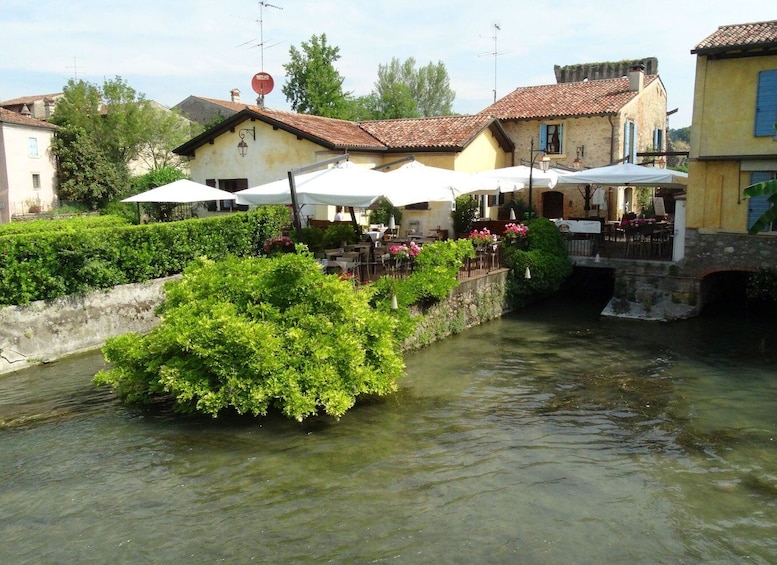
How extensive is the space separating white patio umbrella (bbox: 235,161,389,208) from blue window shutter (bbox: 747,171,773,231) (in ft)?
31.3

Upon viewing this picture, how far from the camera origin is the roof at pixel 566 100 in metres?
27.5

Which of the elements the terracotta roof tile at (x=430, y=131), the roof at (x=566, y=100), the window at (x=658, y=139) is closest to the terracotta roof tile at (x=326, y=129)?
the terracotta roof tile at (x=430, y=131)

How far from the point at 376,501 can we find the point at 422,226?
16.7 metres

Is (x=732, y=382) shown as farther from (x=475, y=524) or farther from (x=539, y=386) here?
(x=475, y=524)

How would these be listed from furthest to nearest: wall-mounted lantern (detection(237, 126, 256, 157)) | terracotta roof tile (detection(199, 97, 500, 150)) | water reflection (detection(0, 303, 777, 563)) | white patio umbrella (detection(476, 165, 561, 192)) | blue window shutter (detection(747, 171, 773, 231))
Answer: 1. wall-mounted lantern (detection(237, 126, 256, 157))
2. terracotta roof tile (detection(199, 97, 500, 150))
3. white patio umbrella (detection(476, 165, 561, 192))
4. blue window shutter (detection(747, 171, 773, 231))
5. water reflection (detection(0, 303, 777, 563))

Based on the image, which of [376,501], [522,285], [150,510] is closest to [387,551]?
[376,501]

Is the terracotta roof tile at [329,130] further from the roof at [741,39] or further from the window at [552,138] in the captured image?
the roof at [741,39]

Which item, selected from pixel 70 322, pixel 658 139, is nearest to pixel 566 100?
pixel 658 139

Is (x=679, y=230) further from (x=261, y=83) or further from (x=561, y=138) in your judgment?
(x=261, y=83)

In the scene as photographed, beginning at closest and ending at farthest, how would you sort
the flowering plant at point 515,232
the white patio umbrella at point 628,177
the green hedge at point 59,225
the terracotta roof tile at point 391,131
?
the flowering plant at point 515,232, the white patio umbrella at point 628,177, the green hedge at point 59,225, the terracotta roof tile at point 391,131

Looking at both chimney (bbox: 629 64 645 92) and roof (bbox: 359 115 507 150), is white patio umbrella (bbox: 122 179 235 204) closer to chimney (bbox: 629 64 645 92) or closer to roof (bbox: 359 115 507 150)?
roof (bbox: 359 115 507 150)

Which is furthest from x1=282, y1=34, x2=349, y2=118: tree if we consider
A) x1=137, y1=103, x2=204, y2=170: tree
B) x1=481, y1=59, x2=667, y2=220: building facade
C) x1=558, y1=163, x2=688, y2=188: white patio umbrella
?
x1=558, y1=163, x2=688, y2=188: white patio umbrella

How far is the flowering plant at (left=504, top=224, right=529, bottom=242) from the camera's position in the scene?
749 inches

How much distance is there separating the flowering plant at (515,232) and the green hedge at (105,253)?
23.1ft
